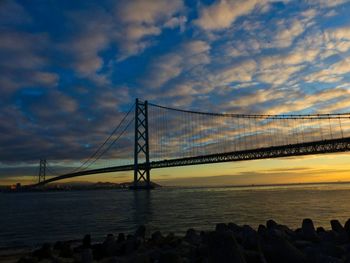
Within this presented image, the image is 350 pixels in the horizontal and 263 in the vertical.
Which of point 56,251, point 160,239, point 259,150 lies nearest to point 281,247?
point 160,239

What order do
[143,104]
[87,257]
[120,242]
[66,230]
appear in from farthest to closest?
1. [143,104]
2. [66,230]
3. [120,242]
4. [87,257]

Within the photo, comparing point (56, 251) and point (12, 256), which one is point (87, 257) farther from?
point (12, 256)

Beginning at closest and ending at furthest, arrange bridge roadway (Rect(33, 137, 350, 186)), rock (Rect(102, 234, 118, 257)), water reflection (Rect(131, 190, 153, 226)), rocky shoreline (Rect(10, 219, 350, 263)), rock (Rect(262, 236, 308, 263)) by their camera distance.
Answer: rocky shoreline (Rect(10, 219, 350, 263)), rock (Rect(262, 236, 308, 263)), rock (Rect(102, 234, 118, 257)), water reflection (Rect(131, 190, 153, 226)), bridge roadway (Rect(33, 137, 350, 186))

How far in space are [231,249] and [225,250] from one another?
9cm

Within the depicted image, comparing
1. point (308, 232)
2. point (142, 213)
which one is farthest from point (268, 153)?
point (308, 232)

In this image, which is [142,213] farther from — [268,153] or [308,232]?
→ [268,153]

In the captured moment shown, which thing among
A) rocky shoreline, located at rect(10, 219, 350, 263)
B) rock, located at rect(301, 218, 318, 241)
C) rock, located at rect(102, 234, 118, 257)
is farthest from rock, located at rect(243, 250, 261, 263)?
rock, located at rect(102, 234, 118, 257)

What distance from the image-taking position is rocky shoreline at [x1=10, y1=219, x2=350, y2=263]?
5.39 m

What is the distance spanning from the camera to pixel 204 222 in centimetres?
2153

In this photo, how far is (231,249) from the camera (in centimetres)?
529

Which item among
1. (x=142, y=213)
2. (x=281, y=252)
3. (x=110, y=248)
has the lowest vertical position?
(x=110, y=248)

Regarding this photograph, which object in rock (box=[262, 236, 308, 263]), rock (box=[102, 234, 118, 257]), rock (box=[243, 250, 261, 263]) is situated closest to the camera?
rock (box=[262, 236, 308, 263])

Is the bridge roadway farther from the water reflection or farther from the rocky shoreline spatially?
the rocky shoreline

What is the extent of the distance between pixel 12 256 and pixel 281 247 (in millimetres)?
9670
